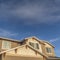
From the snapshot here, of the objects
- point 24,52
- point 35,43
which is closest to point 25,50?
point 24,52

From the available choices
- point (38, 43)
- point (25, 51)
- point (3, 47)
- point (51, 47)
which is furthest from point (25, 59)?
point (51, 47)

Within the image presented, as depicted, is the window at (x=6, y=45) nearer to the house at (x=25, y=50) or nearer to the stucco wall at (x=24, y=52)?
the house at (x=25, y=50)

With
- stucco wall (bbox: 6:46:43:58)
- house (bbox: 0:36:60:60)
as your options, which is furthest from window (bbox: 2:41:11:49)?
stucco wall (bbox: 6:46:43:58)

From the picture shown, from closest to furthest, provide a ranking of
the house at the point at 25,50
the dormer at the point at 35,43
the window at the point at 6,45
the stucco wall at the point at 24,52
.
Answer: the house at the point at 25,50
the stucco wall at the point at 24,52
the window at the point at 6,45
the dormer at the point at 35,43

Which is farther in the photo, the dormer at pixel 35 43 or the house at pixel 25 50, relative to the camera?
the dormer at pixel 35 43

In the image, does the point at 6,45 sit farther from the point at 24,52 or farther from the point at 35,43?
the point at 24,52

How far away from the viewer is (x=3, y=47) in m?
31.4

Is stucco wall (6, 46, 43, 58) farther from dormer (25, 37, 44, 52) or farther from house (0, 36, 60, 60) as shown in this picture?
dormer (25, 37, 44, 52)

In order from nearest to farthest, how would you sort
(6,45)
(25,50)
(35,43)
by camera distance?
(25,50)
(6,45)
(35,43)

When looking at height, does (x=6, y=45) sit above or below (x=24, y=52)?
above

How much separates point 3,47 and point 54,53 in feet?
49.1

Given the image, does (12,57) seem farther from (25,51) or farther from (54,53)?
(54,53)

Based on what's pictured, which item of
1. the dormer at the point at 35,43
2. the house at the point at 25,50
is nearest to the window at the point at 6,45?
the house at the point at 25,50

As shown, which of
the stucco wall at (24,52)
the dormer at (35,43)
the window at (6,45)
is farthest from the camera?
the dormer at (35,43)
